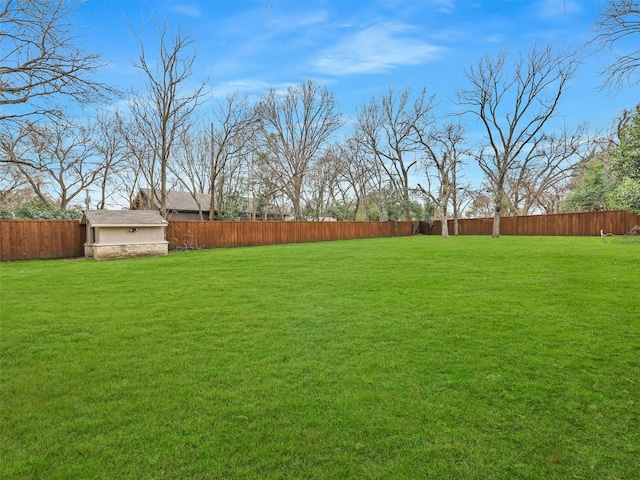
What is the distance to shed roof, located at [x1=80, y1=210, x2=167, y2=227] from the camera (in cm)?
1184

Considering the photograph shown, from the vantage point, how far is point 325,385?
271cm

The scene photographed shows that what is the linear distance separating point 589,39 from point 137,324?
21.5 feet

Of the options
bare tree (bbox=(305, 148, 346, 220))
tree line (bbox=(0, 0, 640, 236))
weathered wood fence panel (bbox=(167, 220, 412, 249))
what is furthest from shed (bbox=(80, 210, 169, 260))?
bare tree (bbox=(305, 148, 346, 220))

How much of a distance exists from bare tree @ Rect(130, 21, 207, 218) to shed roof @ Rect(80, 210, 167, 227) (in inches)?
152

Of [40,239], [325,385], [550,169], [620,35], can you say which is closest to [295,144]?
[40,239]

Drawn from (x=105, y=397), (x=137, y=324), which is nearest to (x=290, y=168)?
(x=137, y=324)

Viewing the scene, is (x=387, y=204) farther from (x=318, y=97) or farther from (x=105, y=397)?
(x=105, y=397)

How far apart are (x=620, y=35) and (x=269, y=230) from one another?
15.4 meters

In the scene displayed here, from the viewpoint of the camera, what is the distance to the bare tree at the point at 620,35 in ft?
12.4

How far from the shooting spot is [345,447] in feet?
6.53

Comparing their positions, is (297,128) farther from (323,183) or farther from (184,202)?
(184,202)

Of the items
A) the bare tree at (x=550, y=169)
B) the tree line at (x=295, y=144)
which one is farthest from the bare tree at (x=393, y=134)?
the bare tree at (x=550, y=169)

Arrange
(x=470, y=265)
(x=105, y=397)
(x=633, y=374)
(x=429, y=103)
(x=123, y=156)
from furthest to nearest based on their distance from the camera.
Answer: (x=429, y=103) < (x=123, y=156) < (x=470, y=265) < (x=633, y=374) < (x=105, y=397)

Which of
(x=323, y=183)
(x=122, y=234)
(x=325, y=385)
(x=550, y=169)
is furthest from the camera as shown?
(x=323, y=183)
